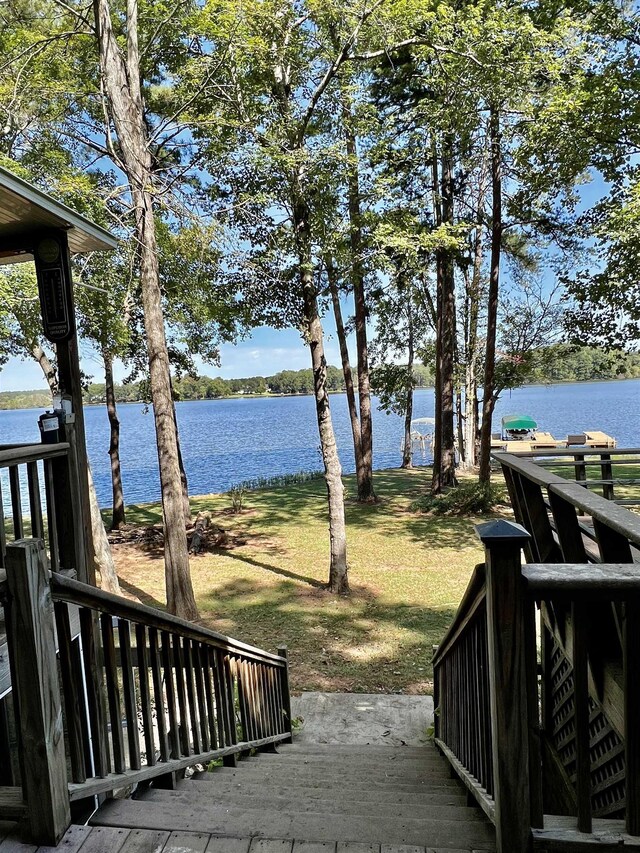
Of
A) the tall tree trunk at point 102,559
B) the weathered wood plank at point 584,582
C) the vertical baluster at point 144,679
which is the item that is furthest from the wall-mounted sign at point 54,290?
the tall tree trunk at point 102,559

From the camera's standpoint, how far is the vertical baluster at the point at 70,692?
1748mm

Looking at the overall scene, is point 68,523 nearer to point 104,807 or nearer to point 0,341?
point 104,807

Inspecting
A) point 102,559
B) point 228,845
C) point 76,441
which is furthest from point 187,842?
point 102,559

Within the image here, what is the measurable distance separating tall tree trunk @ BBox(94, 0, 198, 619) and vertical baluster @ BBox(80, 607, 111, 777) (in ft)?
17.2

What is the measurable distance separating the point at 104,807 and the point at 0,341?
1044 cm

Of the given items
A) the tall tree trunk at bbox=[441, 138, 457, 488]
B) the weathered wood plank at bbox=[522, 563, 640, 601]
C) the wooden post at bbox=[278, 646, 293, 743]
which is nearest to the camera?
the weathered wood plank at bbox=[522, 563, 640, 601]

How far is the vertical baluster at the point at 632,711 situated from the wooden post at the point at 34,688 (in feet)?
5.16

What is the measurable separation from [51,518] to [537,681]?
3075mm

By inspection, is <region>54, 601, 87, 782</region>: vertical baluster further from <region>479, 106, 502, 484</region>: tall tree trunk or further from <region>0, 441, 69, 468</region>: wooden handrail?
<region>479, 106, 502, 484</region>: tall tree trunk

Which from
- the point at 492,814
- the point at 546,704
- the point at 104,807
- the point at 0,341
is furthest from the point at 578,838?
the point at 0,341

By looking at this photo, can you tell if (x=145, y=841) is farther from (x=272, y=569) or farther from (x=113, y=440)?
(x=113, y=440)

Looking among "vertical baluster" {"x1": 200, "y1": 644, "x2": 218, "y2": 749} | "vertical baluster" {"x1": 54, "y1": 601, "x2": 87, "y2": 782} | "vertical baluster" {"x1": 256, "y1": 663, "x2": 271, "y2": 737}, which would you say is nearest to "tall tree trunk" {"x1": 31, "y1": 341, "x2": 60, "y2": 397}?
"vertical baluster" {"x1": 256, "y1": 663, "x2": 271, "y2": 737}

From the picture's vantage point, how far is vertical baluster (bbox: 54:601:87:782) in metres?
1.75

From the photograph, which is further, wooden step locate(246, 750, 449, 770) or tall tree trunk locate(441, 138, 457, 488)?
tall tree trunk locate(441, 138, 457, 488)
